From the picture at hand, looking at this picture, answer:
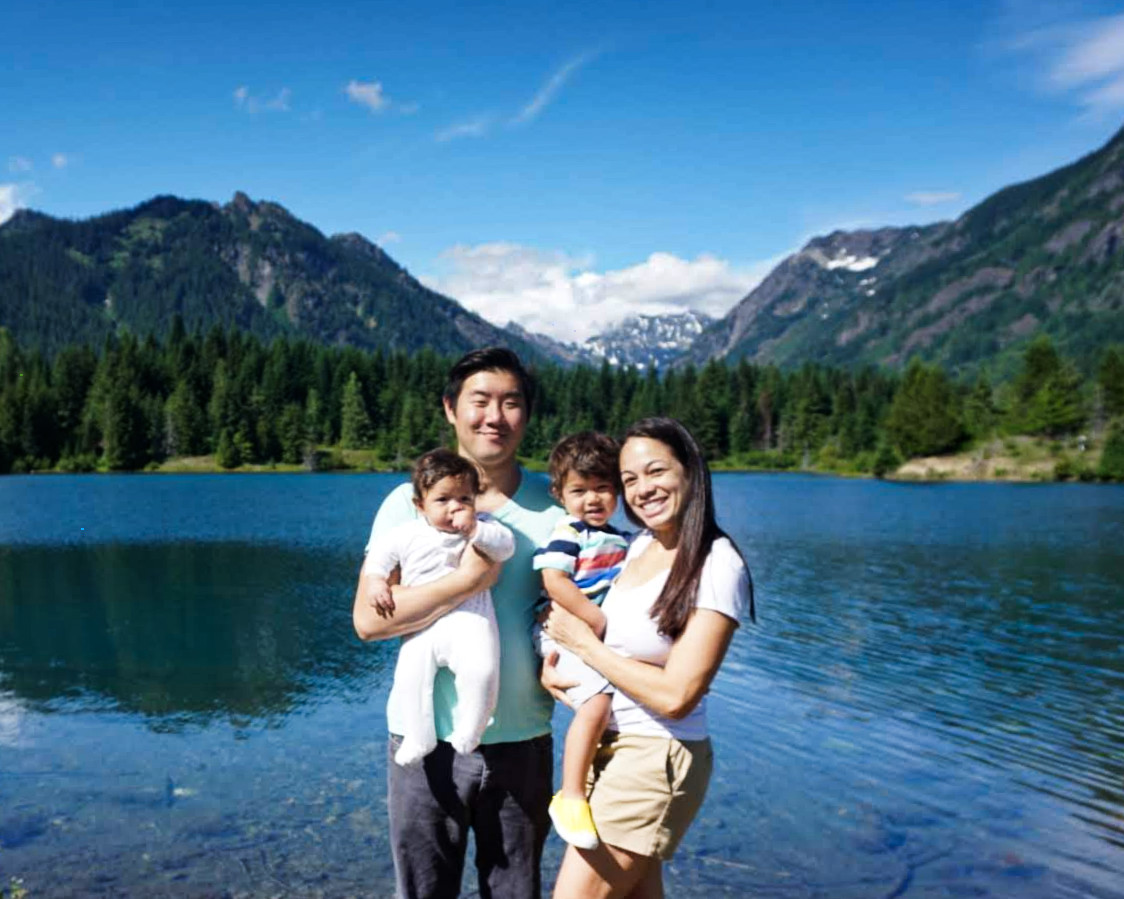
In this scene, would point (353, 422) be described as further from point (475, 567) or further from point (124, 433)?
point (475, 567)

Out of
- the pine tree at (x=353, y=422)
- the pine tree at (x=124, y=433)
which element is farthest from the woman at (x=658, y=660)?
the pine tree at (x=353, y=422)

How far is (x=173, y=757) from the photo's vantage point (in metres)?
11.9

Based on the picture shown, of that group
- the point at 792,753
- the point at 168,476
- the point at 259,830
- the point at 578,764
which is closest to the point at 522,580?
the point at 578,764

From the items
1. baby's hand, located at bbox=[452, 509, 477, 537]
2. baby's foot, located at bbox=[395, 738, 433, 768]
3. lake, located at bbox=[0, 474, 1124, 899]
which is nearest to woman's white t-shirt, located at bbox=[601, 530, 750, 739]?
baby's hand, located at bbox=[452, 509, 477, 537]

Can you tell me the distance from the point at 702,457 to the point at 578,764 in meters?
1.43

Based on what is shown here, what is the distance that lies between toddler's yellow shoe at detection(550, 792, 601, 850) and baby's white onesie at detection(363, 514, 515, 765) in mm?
473

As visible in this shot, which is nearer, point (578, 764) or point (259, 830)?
point (578, 764)

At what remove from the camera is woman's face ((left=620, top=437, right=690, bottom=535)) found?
3.81 m

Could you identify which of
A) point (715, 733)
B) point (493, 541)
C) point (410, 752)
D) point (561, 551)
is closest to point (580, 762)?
point (410, 752)

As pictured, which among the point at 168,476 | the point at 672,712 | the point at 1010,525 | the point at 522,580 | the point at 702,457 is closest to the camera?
the point at 672,712

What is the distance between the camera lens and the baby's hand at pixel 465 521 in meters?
3.89

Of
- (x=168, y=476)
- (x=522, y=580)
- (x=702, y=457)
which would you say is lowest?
(x=168, y=476)

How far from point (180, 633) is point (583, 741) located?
62.9 feet

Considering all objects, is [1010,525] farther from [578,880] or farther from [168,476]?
[168,476]
